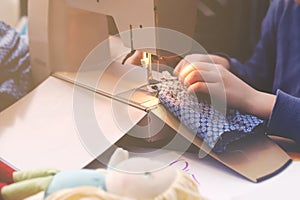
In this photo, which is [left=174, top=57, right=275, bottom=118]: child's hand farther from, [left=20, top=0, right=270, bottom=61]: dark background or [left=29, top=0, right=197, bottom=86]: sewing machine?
[left=20, top=0, right=270, bottom=61]: dark background

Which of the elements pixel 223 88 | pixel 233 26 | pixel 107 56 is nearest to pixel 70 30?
pixel 107 56

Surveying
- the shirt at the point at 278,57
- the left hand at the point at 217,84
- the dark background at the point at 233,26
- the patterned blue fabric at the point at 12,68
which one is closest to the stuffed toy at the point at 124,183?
the left hand at the point at 217,84

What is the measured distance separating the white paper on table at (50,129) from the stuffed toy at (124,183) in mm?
157

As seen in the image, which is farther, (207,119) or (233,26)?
(233,26)

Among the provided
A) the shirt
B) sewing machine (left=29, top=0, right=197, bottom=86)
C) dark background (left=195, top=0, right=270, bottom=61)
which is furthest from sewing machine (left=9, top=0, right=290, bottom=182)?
dark background (left=195, top=0, right=270, bottom=61)

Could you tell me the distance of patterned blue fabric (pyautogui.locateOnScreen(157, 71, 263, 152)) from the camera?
68 cm

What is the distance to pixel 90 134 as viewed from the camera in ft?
2.32

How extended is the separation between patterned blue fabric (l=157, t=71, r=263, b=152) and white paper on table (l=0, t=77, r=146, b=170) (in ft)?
0.20

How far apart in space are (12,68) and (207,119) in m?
0.44

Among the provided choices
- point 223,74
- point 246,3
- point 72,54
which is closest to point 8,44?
point 72,54

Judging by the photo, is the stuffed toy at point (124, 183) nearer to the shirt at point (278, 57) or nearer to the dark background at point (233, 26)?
the shirt at point (278, 57)

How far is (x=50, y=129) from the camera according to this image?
2.44ft

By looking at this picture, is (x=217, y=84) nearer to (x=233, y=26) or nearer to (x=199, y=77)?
(x=199, y=77)

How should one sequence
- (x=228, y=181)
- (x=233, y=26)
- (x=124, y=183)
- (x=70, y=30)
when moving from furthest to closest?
(x=233, y=26)
(x=70, y=30)
(x=228, y=181)
(x=124, y=183)
